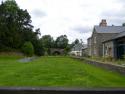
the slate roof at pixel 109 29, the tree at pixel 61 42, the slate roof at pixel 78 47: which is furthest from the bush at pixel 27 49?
the tree at pixel 61 42

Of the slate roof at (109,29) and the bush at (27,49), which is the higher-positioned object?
the slate roof at (109,29)

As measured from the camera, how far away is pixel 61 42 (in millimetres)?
164000

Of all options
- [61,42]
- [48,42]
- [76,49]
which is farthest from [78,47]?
[48,42]

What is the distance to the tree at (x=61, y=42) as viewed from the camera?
15975cm

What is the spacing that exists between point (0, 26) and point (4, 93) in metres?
68.4

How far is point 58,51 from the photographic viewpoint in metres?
147

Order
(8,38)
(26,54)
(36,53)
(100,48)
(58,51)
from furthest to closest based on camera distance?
1. (58,51)
2. (36,53)
3. (26,54)
4. (8,38)
5. (100,48)

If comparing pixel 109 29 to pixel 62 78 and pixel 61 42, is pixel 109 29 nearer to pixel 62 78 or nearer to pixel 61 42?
pixel 62 78

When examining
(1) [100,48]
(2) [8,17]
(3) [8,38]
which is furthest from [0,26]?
(1) [100,48]

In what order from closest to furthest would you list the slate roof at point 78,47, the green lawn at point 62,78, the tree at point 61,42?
the green lawn at point 62,78, the slate roof at point 78,47, the tree at point 61,42

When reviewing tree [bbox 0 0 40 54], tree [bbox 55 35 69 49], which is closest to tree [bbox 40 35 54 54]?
tree [bbox 55 35 69 49]

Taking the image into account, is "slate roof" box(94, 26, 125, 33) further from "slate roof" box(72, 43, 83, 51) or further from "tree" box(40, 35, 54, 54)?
"tree" box(40, 35, 54, 54)

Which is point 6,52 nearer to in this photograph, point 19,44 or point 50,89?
point 19,44

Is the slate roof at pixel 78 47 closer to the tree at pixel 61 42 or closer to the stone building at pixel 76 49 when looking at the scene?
the stone building at pixel 76 49
